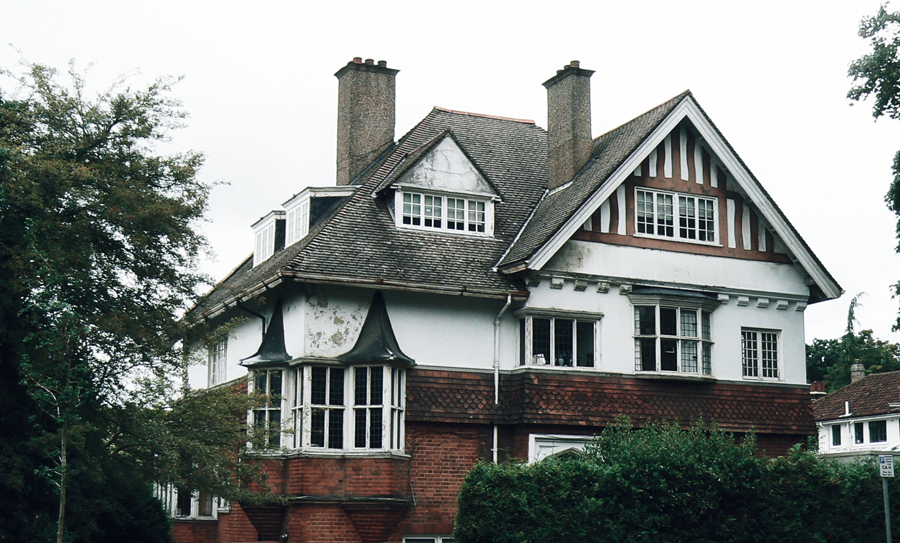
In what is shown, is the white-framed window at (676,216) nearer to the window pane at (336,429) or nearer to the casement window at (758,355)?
the casement window at (758,355)

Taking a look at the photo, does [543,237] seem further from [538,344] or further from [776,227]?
[776,227]

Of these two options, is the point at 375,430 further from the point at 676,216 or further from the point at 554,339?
the point at 676,216

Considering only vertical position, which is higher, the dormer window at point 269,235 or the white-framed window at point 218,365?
the dormer window at point 269,235

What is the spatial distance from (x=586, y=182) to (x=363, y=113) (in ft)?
23.2

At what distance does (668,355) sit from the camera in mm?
27234

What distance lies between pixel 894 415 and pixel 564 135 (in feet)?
125

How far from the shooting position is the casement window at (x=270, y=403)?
2403 cm

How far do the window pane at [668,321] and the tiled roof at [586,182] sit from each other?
3576mm

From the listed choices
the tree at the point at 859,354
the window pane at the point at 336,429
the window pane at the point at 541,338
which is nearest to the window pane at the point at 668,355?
the window pane at the point at 541,338

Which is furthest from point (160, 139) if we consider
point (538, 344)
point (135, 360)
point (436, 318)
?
point (538, 344)

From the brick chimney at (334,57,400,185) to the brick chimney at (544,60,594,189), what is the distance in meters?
4.63

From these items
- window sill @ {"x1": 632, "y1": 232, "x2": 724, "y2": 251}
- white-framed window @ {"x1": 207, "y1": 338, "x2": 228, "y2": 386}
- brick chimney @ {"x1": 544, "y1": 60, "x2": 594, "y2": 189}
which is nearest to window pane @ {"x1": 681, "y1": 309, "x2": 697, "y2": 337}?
window sill @ {"x1": 632, "y1": 232, "x2": 724, "y2": 251}

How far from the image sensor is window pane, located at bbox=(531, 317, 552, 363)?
86.0ft

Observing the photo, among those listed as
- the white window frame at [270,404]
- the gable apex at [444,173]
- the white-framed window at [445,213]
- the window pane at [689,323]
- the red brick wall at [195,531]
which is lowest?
→ the red brick wall at [195,531]
